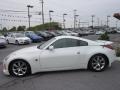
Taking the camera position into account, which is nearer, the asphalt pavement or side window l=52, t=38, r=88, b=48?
the asphalt pavement

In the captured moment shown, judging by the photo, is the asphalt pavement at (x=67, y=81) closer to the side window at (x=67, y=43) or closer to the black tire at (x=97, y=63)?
the black tire at (x=97, y=63)

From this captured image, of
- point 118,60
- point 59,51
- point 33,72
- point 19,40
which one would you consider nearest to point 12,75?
point 33,72

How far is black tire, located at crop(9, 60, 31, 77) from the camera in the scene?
23.1ft

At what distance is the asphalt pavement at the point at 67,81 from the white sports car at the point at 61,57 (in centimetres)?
25

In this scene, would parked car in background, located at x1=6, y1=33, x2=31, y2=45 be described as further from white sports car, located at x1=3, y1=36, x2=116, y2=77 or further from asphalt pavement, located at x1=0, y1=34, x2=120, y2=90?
white sports car, located at x1=3, y1=36, x2=116, y2=77

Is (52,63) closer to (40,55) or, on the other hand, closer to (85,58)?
(40,55)

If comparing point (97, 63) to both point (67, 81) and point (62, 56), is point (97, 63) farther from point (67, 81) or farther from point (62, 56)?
point (67, 81)

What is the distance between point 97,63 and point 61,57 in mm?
1404

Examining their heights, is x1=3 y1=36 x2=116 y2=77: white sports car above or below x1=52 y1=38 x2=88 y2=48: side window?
below

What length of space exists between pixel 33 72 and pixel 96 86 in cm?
250

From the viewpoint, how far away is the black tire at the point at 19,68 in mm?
7051

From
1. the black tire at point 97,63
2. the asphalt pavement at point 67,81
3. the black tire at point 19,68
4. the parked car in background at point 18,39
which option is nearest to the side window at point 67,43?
the black tire at point 97,63

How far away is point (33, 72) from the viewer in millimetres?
7102

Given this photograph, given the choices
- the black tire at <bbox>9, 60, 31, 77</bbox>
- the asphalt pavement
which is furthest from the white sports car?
the asphalt pavement
